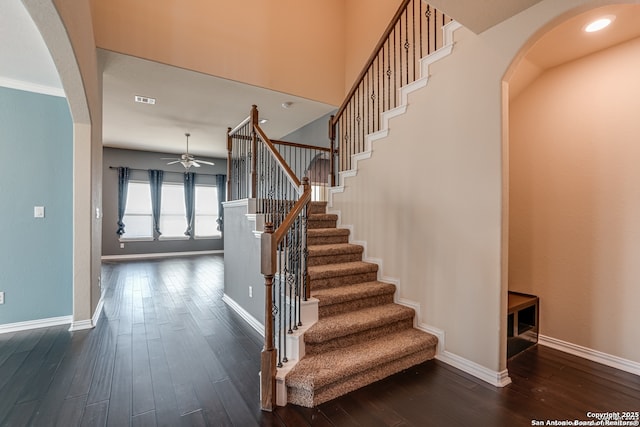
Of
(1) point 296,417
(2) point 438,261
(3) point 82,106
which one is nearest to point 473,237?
(2) point 438,261

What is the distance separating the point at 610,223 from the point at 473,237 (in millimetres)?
1266

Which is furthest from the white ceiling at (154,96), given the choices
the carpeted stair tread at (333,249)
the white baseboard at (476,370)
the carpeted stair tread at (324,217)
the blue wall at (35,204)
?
the white baseboard at (476,370)

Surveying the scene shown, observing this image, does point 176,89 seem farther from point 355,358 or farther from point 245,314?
point 355,358

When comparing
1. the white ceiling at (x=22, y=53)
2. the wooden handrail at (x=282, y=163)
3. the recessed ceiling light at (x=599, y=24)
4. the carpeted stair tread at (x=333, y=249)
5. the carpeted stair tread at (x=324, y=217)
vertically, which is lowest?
the carpeted stair tread at (x=333, y=249)

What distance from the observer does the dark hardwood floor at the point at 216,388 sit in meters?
1.79

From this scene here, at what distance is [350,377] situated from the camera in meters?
2.08

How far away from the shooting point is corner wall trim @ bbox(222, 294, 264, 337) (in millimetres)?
3113

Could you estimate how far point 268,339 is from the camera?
75.8 inches

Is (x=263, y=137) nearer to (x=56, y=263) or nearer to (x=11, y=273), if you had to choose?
(x=56, y=263)

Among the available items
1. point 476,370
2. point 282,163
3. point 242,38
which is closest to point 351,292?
point 476,370

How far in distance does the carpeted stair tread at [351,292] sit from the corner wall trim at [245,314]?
86 cm

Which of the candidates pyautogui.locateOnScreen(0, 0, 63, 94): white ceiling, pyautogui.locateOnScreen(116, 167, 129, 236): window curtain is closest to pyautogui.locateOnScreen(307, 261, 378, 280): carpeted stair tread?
pyautogui.locateOnScreen(0, 0, 63, 94): white ceiling

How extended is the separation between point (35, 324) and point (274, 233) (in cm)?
338

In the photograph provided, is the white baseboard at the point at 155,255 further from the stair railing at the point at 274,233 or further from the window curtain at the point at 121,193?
the stair railing at the point at 274,233
